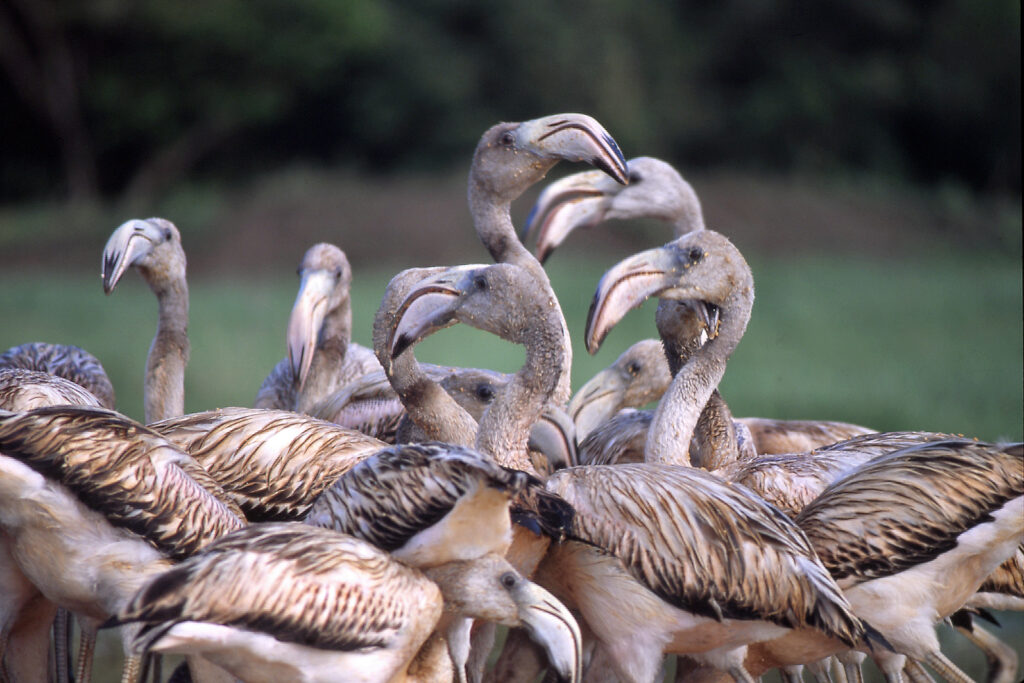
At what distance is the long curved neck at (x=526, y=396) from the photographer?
11.5 feet

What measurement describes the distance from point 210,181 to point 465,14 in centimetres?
542

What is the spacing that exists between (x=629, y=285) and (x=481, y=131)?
1629 centimetres

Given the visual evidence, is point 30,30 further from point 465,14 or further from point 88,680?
point 88,680

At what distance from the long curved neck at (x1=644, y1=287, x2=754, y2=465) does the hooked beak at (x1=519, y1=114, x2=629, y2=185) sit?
0.58 metres

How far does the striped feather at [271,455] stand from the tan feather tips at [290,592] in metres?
0.64

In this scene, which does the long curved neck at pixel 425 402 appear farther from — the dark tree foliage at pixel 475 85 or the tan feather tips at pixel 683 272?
the dark tree foliage at pixel 475 85

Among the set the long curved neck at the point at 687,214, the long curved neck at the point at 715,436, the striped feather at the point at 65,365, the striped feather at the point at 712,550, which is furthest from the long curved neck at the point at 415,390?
the striped feather at the point at 65,365

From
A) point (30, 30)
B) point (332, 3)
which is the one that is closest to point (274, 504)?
point (332, 3)

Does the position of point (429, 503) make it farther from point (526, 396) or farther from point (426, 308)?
point (426, 308)

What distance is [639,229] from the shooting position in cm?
1722

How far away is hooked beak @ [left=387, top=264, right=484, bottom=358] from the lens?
3582mm

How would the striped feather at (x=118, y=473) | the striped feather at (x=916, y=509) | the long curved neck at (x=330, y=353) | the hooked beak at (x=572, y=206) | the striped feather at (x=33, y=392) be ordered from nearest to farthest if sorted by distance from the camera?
the striped feather at (x=118, y=473)
the striped feather at (x=916, y=509)
the striped feather at (x=33, y=392)
the hooked beak at (x=572, y=206)
the long curved neck at (x=330, y=353)

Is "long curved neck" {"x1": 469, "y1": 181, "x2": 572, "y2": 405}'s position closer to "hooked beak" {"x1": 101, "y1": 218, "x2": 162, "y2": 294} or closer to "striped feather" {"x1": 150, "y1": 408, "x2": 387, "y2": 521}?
"striped feather" {"x1": 150, "y1": 408, "x2": 387, "y2": 521}

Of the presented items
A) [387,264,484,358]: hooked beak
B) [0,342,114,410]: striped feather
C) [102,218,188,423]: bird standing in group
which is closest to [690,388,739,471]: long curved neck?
[387,264,484,358]: hooked beak
